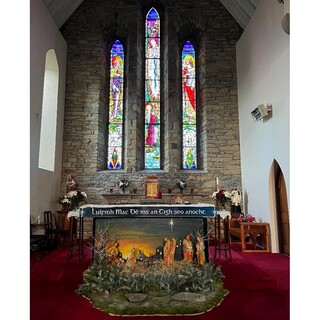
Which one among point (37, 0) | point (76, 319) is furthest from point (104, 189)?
point (76, 319)

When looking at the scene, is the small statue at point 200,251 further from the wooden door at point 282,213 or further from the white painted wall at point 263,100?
the wooden door at point 282,213

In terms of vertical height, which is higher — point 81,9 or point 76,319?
point 81,9

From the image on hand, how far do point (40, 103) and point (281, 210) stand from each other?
537 centimetres

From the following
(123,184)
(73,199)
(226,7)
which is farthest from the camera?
(226,7)

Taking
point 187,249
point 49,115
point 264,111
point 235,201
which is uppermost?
point 49,115

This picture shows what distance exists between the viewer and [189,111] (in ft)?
29.6

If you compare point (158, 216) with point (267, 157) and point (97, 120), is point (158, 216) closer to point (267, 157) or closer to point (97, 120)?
point (267, 157)

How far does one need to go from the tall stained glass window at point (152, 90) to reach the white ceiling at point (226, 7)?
1.97m

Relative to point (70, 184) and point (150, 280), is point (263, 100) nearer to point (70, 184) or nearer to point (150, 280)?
point (150, 280)

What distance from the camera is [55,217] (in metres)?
7.82

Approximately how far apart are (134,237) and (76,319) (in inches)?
61.7

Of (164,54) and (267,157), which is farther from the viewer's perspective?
(164,54)

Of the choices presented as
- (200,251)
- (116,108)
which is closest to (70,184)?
(116,108)

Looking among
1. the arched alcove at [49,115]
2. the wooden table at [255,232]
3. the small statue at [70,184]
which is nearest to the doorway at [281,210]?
the wooden table at [255,232]
